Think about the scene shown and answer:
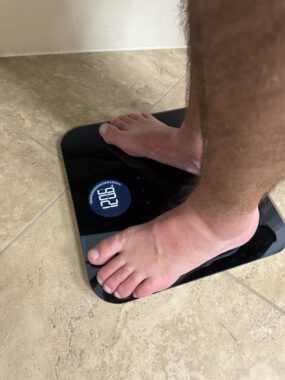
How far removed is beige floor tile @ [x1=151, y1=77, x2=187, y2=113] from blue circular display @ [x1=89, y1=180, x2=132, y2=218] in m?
0.23

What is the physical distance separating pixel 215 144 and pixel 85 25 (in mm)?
591

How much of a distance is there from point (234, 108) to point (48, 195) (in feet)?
1.46

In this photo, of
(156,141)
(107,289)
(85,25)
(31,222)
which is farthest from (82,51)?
(107,289)

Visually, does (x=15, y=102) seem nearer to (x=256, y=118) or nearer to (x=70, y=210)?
(x=70, y=210)

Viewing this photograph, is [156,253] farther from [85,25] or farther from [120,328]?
[85,25]

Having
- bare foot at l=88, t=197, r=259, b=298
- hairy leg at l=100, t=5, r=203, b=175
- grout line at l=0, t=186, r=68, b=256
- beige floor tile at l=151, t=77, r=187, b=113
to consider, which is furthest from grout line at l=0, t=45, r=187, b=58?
bare foot at l=88, t=197, r=259, b=298

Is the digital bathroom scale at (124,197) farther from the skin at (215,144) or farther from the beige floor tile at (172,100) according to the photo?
the beige floor tile at (172,100)

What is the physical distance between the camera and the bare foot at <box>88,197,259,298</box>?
2.18 feet

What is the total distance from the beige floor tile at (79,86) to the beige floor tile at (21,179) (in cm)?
3

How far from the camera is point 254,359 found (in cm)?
65

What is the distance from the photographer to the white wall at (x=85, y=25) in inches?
34.8

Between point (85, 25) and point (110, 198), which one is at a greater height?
point (85, 25)

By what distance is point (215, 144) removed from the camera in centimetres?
48

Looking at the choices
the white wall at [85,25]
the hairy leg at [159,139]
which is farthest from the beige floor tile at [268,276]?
the white wall at [85,25]
